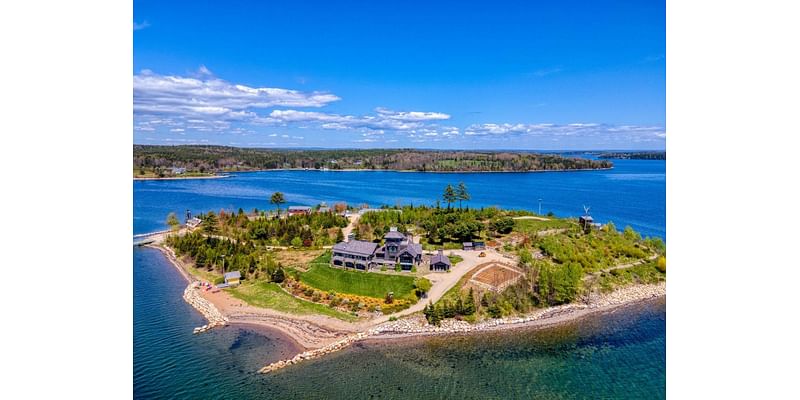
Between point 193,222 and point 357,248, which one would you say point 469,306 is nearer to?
point 357,248

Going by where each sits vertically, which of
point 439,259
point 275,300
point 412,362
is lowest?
point 412,362

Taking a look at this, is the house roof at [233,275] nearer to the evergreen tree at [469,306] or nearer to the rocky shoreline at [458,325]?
the rocky shoreline at [458,325]

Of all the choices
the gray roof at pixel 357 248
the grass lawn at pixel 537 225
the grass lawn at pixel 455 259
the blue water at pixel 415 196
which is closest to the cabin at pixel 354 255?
the gray roof at pixel 357 248

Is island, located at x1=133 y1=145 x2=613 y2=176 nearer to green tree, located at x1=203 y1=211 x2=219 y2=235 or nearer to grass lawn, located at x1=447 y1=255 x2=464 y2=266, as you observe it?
green tree, located at x1=203 y1=211 x2=219 y2=235

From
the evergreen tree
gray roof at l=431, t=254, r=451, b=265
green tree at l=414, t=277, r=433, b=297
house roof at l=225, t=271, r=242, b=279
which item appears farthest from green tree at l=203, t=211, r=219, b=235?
the evergreen tree

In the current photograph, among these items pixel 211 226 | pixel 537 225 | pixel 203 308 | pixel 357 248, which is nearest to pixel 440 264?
pixel 357 248

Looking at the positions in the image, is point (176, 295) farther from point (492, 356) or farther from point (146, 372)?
point (492, 356)
